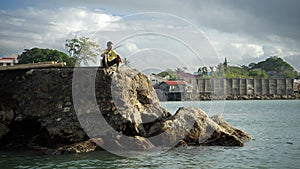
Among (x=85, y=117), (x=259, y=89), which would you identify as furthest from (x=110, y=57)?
(x=259, y=89)

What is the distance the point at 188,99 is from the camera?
311 ft

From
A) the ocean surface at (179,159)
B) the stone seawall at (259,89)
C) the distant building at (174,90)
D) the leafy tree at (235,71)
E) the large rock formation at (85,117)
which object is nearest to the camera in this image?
the ocean surface at (179,159)

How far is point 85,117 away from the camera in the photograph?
1519 centimetres

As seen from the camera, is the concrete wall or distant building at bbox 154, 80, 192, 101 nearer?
distant building at bbox 154, 80, 192, 101

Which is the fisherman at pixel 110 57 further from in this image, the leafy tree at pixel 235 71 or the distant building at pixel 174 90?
the leafy tree at pixel 235 71

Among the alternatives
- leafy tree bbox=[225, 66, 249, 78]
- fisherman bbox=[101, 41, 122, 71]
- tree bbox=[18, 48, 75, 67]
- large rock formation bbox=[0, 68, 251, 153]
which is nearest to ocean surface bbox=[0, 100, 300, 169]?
large rock formation bbox=[0, 68, 251, 153]

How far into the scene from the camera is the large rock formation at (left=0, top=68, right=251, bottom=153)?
15.0 meters

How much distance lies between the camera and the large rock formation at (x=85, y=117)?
14992 millimetres

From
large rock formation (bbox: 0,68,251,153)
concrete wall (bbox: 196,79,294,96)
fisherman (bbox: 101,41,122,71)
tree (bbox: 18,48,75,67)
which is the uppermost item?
tree (bbox: 18,48,75,67)

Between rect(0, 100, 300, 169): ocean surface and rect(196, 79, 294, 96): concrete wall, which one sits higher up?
rect(196, 79, 294, 96): concrete wall

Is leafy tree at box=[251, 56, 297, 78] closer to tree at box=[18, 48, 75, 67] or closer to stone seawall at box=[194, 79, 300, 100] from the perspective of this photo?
stone seawall at box=[194, 79, 300, 100]

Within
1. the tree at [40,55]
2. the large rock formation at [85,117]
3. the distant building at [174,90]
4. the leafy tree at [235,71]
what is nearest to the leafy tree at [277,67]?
the leafy tree at [235,71]

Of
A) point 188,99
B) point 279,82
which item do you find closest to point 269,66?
point 279,82

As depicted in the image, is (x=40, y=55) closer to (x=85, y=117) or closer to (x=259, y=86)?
(x=85, y=117)
